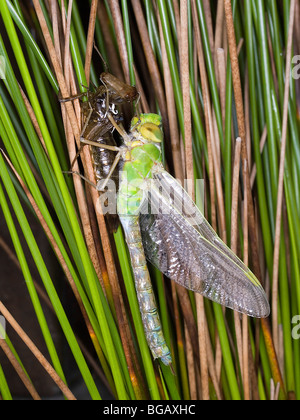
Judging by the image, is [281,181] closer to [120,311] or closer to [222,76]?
[222,76]

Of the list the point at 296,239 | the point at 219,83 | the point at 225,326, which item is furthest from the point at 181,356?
the point at 219,83

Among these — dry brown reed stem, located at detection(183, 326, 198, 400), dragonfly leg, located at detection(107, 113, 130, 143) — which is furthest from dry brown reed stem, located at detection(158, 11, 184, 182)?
dry brown reed stem, located at detection(183, 326, 198, 400)

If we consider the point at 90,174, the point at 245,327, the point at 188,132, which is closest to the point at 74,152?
the point at 90,174

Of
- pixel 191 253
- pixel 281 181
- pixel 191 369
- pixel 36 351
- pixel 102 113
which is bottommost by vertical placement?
pixel 191 369

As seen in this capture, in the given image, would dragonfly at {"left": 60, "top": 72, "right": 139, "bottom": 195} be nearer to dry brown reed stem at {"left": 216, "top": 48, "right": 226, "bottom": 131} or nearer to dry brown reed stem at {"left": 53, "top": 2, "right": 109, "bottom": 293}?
dry brown reed stem at {"left": 53, "top": 2, "right": 109, "bottom": 293}

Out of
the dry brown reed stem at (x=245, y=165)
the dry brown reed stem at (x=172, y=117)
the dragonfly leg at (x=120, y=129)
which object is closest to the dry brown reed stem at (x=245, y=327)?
the dry brown reed stem at (x=245, y=165)

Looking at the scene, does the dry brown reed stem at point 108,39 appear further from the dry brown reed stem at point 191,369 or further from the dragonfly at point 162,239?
the dry brown reed stem at point 191,369

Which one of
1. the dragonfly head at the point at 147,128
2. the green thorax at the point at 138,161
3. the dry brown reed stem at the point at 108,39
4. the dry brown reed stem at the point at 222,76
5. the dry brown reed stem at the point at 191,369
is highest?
the dry brown reed stem at the point at 108,39
